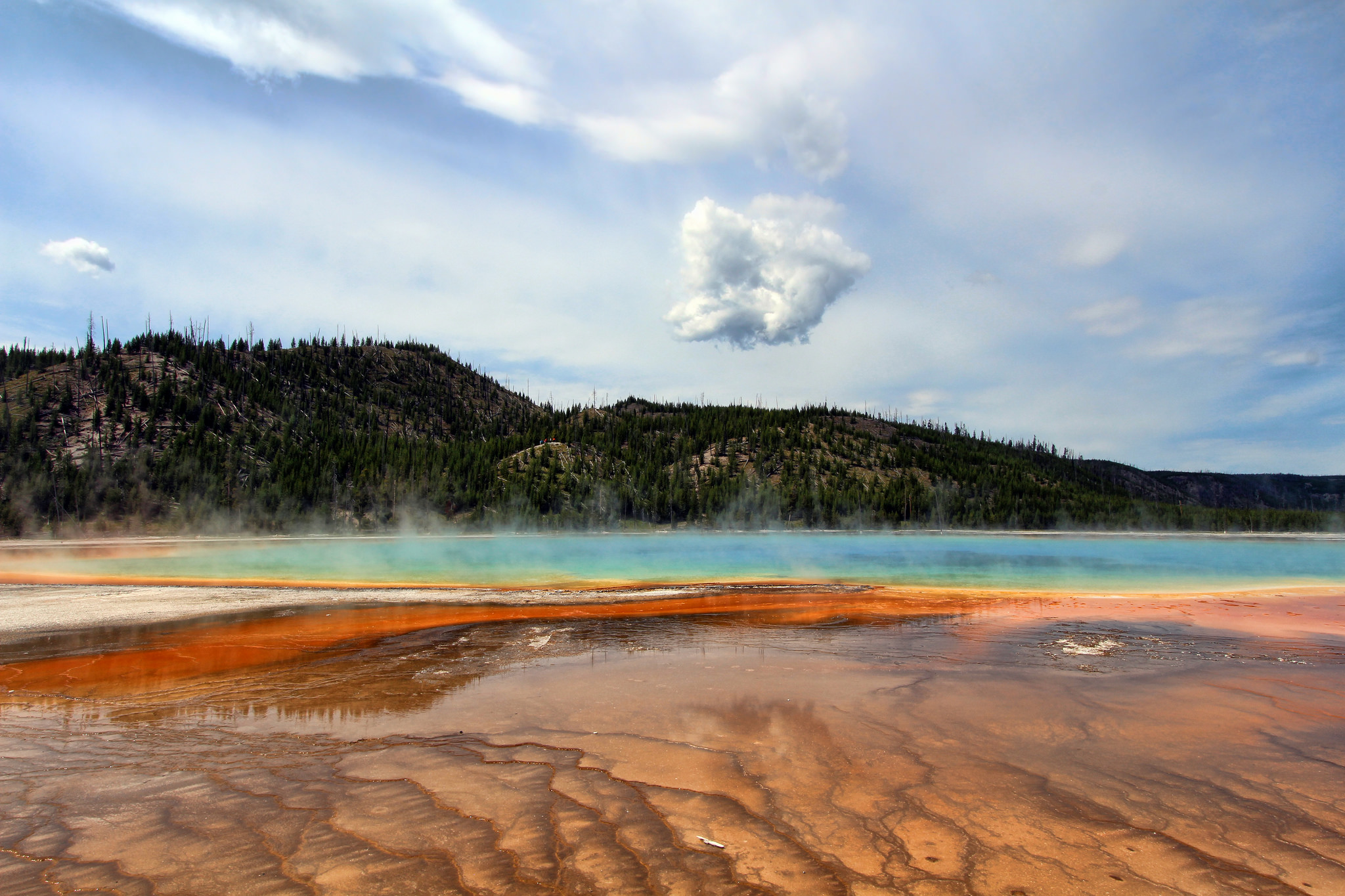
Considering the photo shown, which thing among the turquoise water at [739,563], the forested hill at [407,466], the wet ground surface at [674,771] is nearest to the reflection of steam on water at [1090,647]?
the wet ground surface at [674,771]

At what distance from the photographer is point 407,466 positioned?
4094 inches

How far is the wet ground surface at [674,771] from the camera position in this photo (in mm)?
4043

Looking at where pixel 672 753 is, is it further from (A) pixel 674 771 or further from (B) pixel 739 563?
(B) pixel 739 563

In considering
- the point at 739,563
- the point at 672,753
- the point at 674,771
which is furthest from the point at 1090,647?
the point at 739,563

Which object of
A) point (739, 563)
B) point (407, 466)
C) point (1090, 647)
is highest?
point (407, 466)

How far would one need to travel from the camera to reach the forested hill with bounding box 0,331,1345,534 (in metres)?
82.3

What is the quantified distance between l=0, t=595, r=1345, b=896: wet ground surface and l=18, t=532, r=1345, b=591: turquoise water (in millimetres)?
15740

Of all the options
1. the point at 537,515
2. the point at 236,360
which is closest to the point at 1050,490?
the point at 537,515

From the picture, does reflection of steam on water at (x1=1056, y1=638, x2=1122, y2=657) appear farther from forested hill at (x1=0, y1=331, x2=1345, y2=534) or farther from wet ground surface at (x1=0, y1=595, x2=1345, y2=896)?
forested hill at (x1=0, y1=331, x2=1345, y2=534)

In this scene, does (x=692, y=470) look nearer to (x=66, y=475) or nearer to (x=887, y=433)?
(x=887, y=433)

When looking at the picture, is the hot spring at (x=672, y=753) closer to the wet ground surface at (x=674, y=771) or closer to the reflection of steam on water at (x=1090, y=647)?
the wet ground surface at (x=674, y=771)

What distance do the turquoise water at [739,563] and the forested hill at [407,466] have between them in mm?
29579

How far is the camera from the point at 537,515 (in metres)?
98.4

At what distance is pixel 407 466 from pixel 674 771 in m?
107
